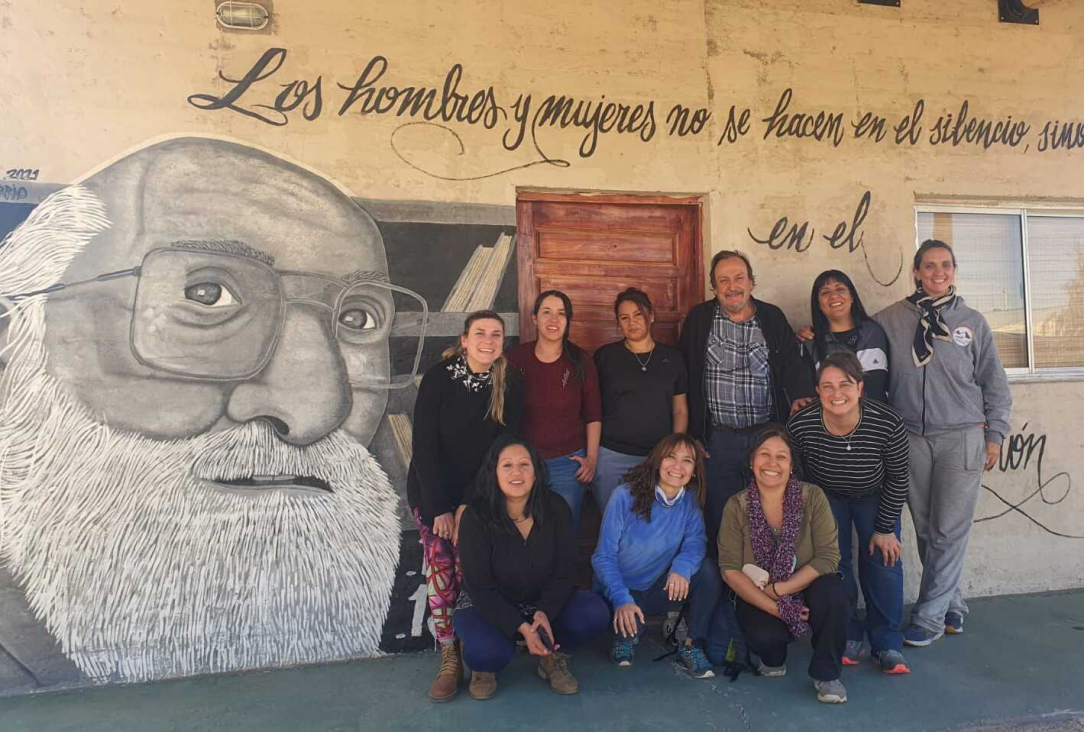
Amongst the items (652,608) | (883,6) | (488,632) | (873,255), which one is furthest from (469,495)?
(883,6)

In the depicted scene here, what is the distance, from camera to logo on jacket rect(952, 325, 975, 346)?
399cm

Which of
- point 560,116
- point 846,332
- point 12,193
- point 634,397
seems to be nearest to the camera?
point 12,193

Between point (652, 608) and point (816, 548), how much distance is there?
864 mm

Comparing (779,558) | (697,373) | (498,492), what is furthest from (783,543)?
(498,492)

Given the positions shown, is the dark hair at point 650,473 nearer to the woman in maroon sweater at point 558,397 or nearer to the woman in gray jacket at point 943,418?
the woman in maroon sweater at point 558,397

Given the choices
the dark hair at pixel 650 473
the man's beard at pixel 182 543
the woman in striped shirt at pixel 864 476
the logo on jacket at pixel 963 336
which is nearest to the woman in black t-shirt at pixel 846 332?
the logo on jacket at pixel 963 336

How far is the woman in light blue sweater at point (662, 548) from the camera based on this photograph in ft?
11.6

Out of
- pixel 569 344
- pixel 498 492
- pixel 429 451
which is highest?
pixel 569 344

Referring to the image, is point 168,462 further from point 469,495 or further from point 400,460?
point 469,495

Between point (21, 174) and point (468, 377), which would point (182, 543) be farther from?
point (21, 174)

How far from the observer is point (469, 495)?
11.3 feet

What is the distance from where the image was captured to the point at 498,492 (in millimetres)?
3357

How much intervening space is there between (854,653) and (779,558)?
2.54 ft

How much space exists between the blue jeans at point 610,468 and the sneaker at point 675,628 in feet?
2.06
